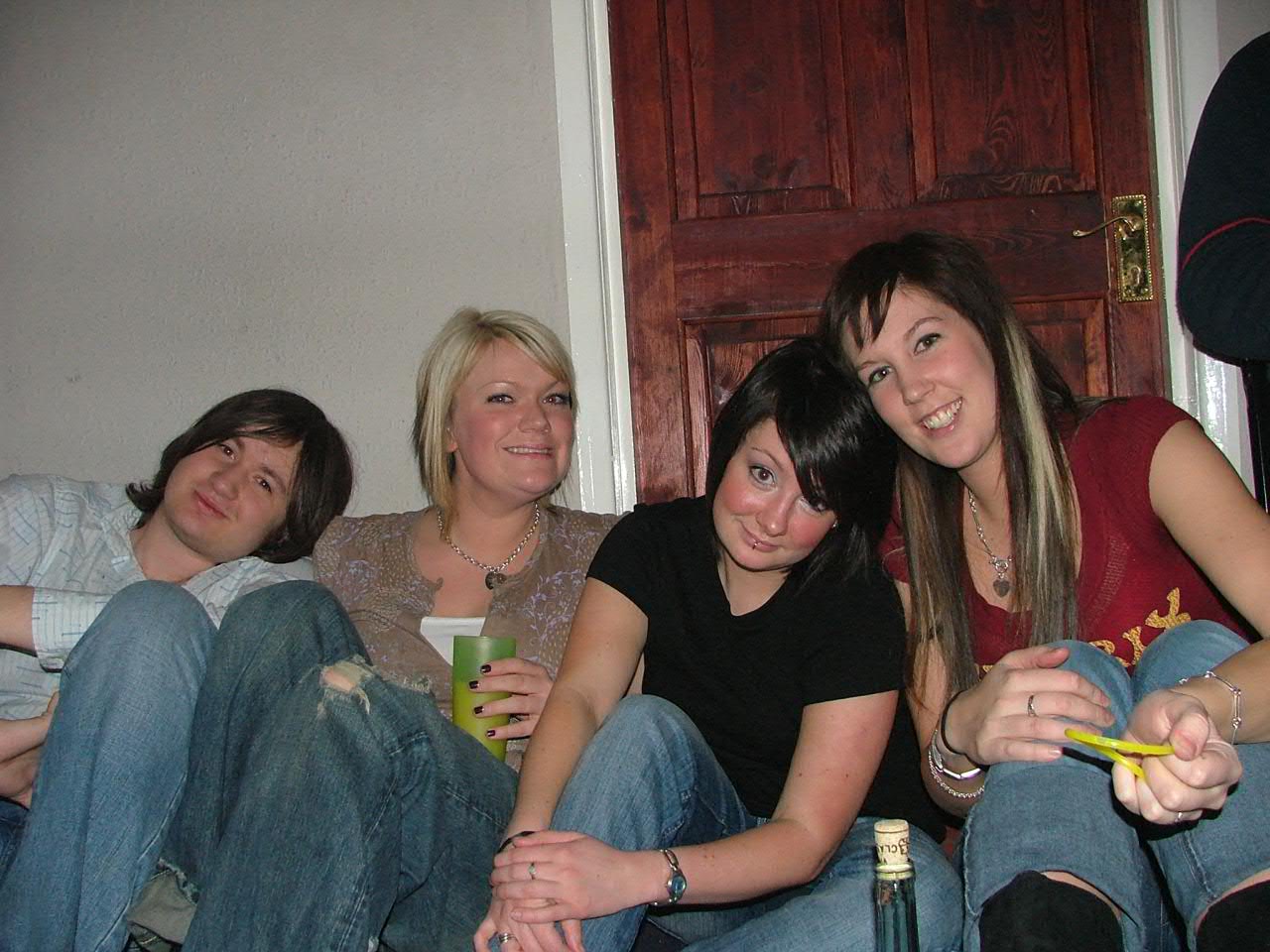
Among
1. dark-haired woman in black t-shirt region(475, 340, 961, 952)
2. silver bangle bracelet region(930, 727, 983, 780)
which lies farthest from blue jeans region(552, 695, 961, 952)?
silver bangle bracelet region(930, 727, 983, 780)

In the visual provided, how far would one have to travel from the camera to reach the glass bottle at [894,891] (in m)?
1.08

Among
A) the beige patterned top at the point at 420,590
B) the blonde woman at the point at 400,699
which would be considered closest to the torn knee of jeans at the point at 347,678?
the blonde woman at the point at 400,699

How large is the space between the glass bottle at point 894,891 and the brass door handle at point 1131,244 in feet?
5.17

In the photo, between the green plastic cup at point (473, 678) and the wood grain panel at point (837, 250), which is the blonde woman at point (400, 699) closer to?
the green plastic cup at point (473, 678)

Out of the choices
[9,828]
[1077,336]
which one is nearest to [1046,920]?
[9,828]

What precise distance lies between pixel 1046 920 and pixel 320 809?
A: 2.47ft

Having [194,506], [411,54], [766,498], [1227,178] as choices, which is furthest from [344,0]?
[1227,178]

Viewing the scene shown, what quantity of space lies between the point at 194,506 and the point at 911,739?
127 centimetres

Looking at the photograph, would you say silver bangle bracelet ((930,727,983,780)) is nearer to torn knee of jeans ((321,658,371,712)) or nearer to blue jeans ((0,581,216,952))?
torn knee of jeans ((321,658,371,712))

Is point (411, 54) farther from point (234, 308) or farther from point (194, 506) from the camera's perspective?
point (194, 506)

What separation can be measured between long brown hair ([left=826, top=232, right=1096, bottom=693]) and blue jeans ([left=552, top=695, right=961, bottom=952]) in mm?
270

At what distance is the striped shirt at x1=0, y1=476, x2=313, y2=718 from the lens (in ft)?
5.98

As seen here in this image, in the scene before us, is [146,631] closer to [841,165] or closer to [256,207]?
[256,207]

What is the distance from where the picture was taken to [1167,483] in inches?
55.7
